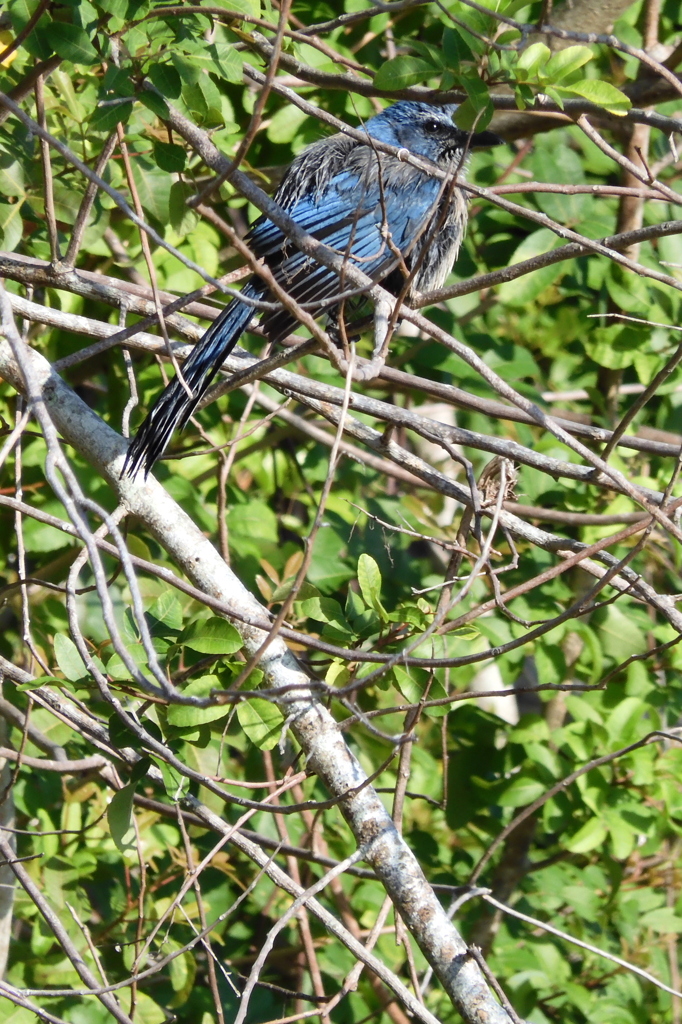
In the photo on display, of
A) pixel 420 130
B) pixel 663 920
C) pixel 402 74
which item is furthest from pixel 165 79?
pixel 663 920

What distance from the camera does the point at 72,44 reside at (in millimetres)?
1878

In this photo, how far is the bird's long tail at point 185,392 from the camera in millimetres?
2047

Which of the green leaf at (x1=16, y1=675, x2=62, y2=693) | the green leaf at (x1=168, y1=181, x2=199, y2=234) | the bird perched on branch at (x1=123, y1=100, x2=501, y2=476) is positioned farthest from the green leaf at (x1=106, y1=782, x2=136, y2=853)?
the green leaf at (x1=168, y1=181, x2=199, y2=234)

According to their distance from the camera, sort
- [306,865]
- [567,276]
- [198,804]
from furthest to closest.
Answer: [567,276]
[306,865]
[198,804]

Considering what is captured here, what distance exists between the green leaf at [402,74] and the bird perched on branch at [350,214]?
0.39 metres

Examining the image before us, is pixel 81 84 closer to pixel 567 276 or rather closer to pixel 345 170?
pixel 345 170

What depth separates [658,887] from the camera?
3.52 meters

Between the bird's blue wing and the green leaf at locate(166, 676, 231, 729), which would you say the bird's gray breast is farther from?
the green leaf at locate(166, 676, 231, 729)

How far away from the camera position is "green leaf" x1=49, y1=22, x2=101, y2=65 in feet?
6.16

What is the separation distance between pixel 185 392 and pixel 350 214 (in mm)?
684

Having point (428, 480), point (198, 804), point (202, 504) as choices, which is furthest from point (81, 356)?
point (202, 504)

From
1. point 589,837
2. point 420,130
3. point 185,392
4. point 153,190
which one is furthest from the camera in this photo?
point 420,130

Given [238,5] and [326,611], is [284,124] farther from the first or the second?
[326,611]

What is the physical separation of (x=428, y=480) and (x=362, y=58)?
1.78 metres
